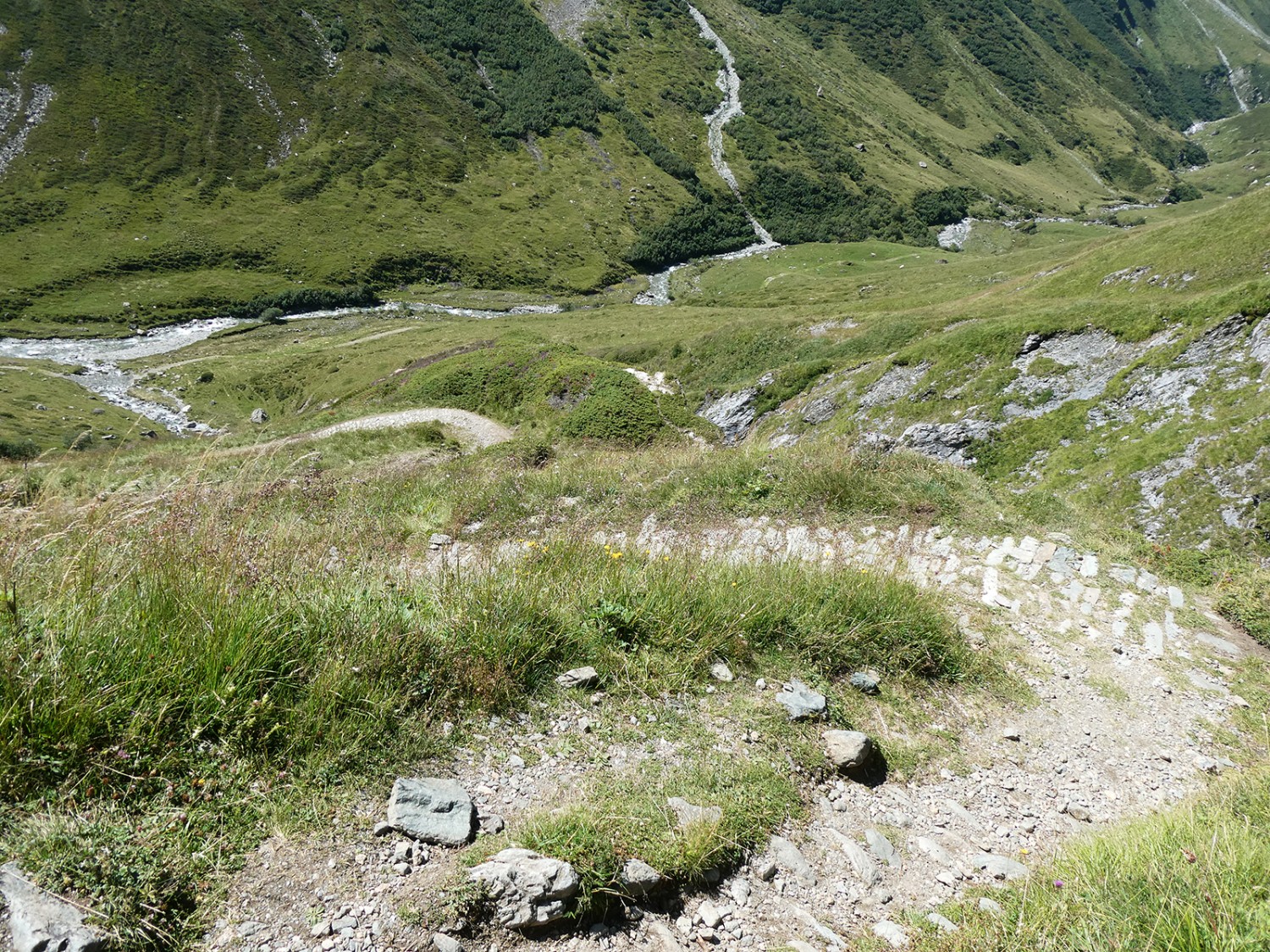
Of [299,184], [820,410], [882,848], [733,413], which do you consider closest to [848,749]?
[882,848]

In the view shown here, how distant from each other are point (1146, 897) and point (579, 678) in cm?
399

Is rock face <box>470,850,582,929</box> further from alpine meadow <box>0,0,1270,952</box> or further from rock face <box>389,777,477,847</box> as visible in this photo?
rock face <box>389,777,477,847</box>

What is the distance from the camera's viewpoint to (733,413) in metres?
33.3

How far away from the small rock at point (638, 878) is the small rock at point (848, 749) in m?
2.18

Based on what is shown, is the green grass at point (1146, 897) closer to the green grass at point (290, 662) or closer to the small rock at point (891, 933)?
the small rock at point (891, 933)

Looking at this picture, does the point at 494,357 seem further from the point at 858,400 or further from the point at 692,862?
the point at 692,862

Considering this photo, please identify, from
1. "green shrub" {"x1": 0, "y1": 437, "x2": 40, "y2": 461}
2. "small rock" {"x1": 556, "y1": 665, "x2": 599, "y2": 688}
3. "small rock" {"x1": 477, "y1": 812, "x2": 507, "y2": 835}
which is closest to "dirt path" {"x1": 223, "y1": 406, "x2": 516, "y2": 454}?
"small rock" {"x1": 556, "y1": 665, "x2": 599, "y2": 688}

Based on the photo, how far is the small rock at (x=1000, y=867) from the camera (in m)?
4.57

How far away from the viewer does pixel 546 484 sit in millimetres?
13219

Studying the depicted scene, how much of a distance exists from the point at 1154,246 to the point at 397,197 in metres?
169

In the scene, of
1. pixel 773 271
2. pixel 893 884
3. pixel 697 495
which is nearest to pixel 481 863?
pixel 893 884

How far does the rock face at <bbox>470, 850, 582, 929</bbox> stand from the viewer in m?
3.43

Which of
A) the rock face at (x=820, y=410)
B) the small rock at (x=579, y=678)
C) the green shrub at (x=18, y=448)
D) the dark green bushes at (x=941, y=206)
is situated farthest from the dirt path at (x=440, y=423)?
the dark green bushes at (x=941, y=206)

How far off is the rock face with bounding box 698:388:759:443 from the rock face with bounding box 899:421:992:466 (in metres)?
10.1
